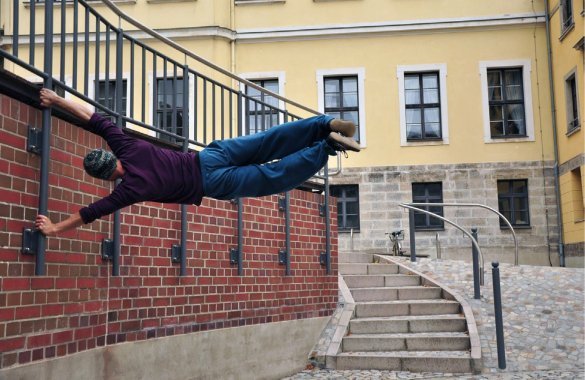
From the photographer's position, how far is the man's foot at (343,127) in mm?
4625

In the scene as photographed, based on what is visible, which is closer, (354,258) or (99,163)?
(99,163)

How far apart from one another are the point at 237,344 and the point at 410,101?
13122 mm

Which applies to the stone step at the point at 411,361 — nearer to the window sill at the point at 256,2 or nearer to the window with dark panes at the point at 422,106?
the window with dark panes at the point at 422,106

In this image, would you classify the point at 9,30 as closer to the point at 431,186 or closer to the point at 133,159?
the point at 133,159

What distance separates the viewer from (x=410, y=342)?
30.2 ft

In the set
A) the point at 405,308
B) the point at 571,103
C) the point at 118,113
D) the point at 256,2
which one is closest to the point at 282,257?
the point at 405,308

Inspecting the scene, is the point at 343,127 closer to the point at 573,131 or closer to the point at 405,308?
the point at 405,308

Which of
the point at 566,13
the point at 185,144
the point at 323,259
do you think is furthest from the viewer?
the point at 566,13

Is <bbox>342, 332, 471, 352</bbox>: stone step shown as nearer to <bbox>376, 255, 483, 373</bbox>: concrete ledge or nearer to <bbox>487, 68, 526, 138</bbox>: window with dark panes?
<bbox>376, 255, 483, 373</bbox>: concrete ledge

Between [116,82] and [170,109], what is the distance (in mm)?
1561

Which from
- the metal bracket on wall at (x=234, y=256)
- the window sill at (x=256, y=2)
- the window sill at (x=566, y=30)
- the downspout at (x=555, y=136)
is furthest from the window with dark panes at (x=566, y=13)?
the metal bracket on wall at (x=234, y=256)

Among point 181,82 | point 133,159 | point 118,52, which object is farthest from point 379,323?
point 133,159

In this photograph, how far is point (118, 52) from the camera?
6410 millimetres

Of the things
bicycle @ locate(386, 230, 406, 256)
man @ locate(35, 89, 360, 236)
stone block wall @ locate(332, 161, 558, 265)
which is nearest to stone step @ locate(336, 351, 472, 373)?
man @ locate(35, 89, 360, 236)
